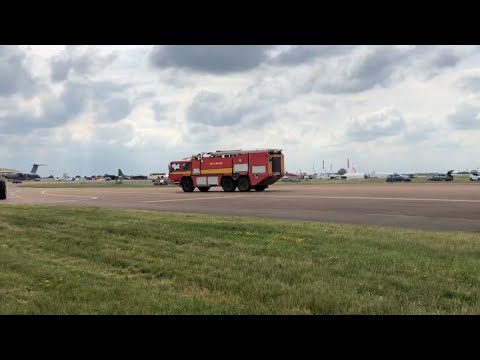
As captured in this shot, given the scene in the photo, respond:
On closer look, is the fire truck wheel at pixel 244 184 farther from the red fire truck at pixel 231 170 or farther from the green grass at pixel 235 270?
the green grass at pixel 235 270

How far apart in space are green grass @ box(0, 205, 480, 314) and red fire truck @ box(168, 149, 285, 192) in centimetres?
2342

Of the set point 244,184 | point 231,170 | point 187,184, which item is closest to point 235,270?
point 244,184

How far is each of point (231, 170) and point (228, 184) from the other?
1.12 m

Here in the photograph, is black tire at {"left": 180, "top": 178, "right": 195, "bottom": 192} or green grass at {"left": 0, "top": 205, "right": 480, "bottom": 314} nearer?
green grass at {"left": 0, "top": 205, "right": 480, "bottom": 314}

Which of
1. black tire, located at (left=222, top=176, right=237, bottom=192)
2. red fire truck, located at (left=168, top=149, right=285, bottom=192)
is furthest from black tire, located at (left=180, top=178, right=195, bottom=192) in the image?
black tire, located at (left=222, top=176, right=237, bottom=192)

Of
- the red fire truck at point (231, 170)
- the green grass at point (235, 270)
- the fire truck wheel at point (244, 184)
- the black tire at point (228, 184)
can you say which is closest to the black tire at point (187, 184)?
the red fire truck at point (231, 170)

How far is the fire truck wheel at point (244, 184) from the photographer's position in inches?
1390

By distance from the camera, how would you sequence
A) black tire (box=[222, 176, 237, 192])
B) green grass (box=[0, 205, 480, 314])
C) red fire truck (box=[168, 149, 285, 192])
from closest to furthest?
green grass (box=[0, 205, 480, 314]), red fire truck (box=[168, 149, 285, 192]), black tire (box=[222, 176, 237, 192])

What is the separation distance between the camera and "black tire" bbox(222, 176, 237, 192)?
36.2 m

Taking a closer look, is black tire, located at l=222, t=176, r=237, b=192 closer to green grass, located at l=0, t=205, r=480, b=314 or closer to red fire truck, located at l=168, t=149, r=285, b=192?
red fire truck, located at l=168, t=149, r=285, b=192
